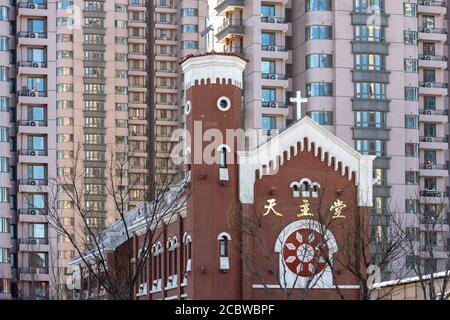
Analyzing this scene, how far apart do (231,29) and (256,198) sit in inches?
1411

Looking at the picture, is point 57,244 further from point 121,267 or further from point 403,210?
point 121,267

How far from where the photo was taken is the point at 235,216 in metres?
48.5

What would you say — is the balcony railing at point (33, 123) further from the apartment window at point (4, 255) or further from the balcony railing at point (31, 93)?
the apartment window at point (4, 255)

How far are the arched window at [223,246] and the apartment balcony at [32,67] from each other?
42.3m

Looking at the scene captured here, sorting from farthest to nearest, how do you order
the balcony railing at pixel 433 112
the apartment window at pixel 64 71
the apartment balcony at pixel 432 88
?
the apartment window at pixel 64 71 < the balcony railing at pixel 433 112 < the apartment balcony at pixel 432 88

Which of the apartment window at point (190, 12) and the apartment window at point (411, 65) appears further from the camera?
the apartment window at point (190, 12)

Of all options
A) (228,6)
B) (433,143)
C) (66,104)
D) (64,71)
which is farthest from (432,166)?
(64,71)

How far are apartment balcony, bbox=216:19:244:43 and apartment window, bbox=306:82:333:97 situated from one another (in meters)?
6.84

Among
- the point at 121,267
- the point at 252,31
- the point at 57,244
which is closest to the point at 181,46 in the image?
the point at 57,244

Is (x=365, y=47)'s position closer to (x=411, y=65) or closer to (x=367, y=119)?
(x=411, y=65)

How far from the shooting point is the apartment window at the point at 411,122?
82375mm

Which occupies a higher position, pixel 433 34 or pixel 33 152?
pixel 433 34

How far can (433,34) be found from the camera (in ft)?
286

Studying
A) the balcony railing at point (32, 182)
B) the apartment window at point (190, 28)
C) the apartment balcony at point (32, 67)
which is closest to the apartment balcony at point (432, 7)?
the apartment balcony at point (32, 67)
